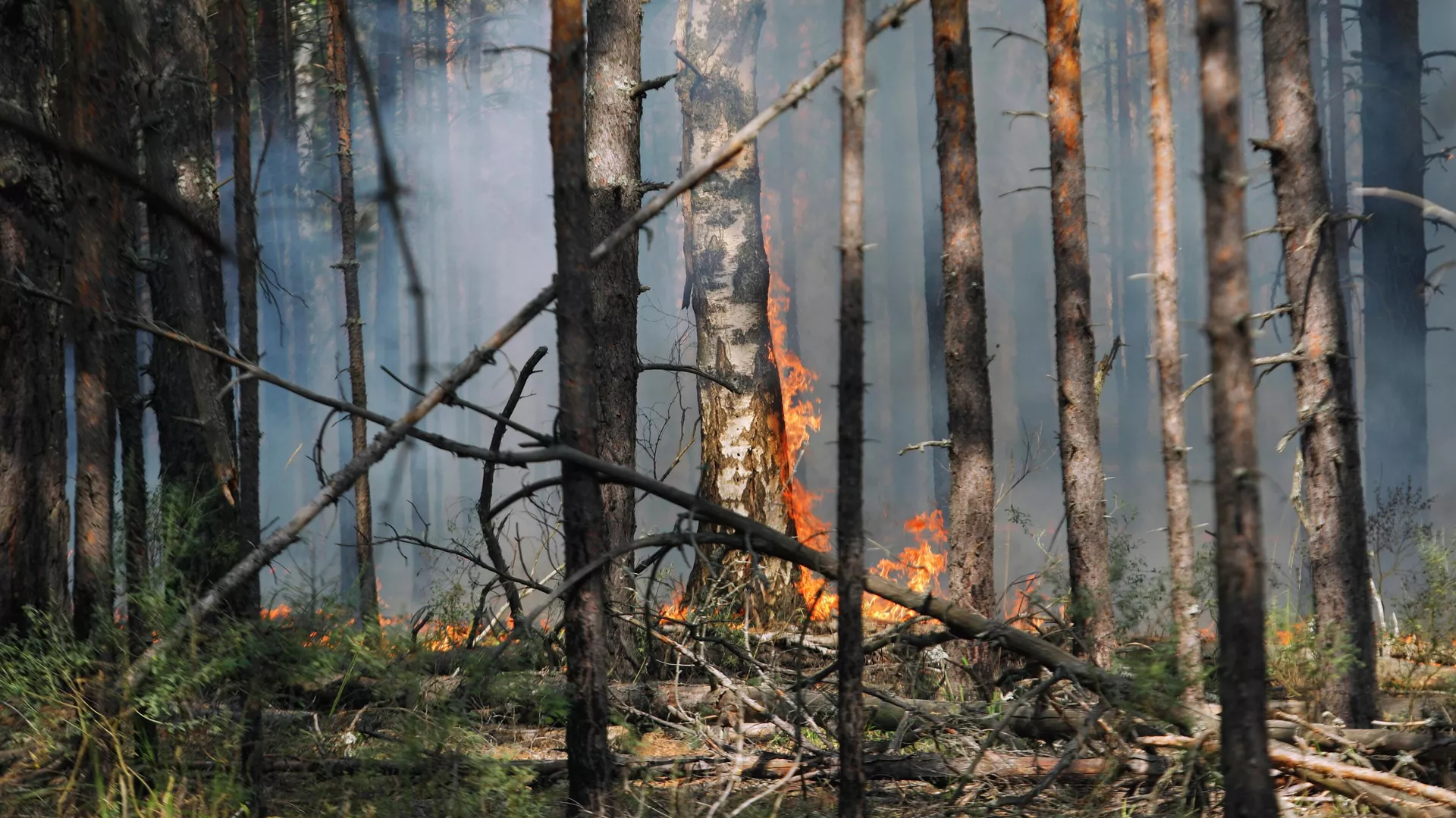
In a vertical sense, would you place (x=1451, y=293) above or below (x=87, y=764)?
above

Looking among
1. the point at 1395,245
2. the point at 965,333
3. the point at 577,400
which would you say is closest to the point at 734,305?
the point at 965,333

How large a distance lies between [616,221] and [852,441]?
3.65 meters

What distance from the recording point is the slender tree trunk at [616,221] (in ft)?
22.7

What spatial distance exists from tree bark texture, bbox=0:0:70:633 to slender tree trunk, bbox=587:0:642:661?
10.5 feet

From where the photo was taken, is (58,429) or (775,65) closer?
(58,429)

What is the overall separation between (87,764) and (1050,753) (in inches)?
164

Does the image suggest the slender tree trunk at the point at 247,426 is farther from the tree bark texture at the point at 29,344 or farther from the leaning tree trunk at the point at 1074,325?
the leaning tree trunk at the point at 1074,325

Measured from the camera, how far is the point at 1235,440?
309 cm

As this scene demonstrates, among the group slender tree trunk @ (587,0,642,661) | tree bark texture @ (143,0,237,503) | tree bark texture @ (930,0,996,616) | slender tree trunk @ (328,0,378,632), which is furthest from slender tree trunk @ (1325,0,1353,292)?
tree bark texture @ (143,0,237,503)

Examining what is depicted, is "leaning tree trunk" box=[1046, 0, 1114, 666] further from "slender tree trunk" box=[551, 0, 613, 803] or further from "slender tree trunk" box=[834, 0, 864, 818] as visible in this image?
"slender tree trunk" box=[551, 0, 613, 803]

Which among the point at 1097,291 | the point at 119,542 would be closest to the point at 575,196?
the point at 119,542

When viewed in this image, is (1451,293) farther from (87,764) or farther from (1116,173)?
(87,764)

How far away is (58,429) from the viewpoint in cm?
506

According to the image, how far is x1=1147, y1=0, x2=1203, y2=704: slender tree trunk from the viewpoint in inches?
293
